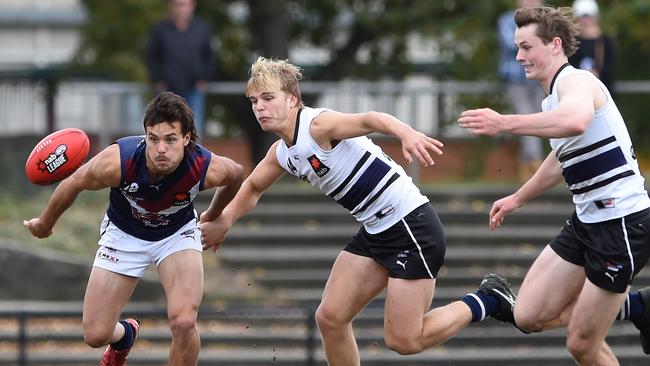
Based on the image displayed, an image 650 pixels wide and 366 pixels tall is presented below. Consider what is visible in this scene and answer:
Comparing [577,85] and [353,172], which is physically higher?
[577,85]

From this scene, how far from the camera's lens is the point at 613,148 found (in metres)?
8.11

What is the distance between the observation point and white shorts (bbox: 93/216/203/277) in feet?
28.9

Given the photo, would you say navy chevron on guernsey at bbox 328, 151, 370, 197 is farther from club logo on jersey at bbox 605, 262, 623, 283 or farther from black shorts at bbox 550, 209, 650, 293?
club logo on jersey at bbox 605, 262, 623, 283

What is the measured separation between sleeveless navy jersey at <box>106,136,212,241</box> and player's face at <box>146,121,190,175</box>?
0.41ft

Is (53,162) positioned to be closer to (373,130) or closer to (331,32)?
(373,130)

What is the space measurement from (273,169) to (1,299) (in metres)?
5.74

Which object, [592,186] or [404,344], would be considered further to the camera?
[404,344]

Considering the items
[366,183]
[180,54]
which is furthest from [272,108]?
[180,54]

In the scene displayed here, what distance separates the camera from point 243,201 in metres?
9.00

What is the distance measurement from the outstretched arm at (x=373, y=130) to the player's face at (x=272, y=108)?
0.18 metres

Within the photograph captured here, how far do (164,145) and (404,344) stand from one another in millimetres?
1887

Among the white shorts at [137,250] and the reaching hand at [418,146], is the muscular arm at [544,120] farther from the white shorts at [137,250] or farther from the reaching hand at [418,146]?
the white shorts at [137,250]

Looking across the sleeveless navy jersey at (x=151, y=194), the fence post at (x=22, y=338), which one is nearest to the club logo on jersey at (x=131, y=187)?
the sleeveless navy jersey at (x=151, y=194)

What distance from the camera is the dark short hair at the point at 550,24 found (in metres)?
8.08
